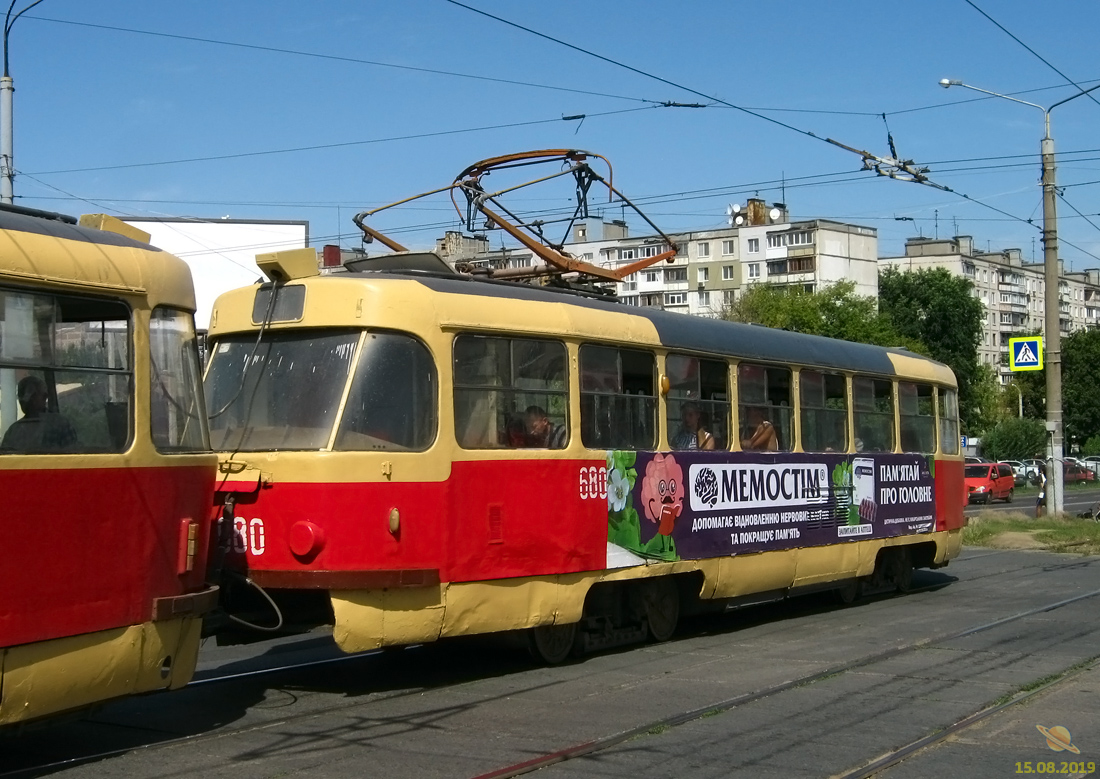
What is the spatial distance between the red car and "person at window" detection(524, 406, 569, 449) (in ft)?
132

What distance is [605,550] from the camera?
418 inches

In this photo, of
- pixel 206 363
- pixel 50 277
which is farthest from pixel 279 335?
pixel 50 277

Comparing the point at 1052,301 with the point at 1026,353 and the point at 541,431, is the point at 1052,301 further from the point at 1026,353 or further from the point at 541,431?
the point at 541,431

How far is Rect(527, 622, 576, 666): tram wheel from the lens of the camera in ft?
33.7

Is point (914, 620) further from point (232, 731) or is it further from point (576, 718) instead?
point (232, 731)

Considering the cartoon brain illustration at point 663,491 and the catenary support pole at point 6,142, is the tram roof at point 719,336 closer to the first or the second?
the cartoon brain illustration at point 663,491

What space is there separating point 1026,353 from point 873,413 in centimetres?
1352

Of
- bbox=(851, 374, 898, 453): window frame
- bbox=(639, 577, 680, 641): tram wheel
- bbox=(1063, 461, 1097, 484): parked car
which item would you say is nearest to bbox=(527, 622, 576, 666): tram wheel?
bbox=(639, 577, 680, 641): tram wheel

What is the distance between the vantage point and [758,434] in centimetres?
1297

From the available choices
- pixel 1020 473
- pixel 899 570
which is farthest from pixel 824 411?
pixel 1020 473

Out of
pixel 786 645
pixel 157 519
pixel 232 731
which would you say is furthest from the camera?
pixel 786 645

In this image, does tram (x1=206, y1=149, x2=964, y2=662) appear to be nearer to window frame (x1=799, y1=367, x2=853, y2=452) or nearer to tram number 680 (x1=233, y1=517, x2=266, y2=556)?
tram number 680 (x1=233, y1=517, x2=266, y2=556)

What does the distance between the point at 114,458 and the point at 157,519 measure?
0.49 metres

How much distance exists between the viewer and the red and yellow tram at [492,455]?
29.1 ft
